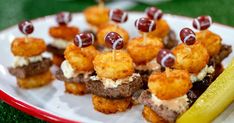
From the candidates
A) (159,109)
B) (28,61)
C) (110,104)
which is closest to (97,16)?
(28,61)

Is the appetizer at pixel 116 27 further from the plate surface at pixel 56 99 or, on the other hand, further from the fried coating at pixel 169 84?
the fried coating at pixel 169 84

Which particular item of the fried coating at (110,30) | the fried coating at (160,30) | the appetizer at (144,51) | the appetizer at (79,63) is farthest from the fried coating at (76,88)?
the fried coating at (160,30)

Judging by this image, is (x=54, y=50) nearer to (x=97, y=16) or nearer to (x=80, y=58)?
(x=97, y=16)

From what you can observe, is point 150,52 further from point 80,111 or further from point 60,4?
point 60,4

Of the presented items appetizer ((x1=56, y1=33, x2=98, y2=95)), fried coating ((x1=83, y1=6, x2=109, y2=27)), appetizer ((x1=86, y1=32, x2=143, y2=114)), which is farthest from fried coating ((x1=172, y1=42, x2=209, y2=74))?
fried coating ((x1=83, y1=6, x2=109, y2=27))

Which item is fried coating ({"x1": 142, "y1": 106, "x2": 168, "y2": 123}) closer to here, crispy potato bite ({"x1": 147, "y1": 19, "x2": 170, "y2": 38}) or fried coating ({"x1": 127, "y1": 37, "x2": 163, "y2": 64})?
fried coating ({"x1": 127, "y1": 37, "x2": 163, "y2": 64})
